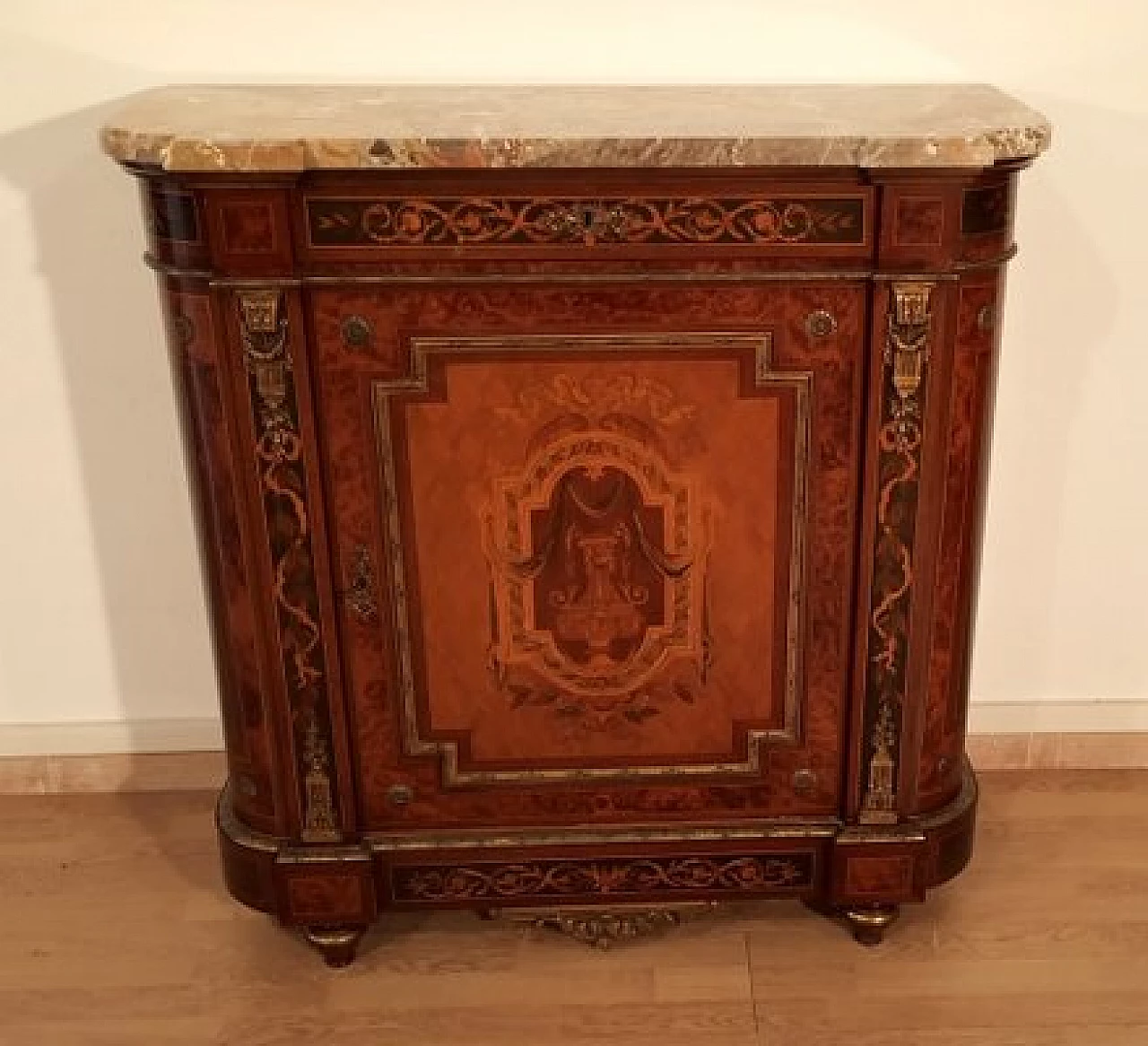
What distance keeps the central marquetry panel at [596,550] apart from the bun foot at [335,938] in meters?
0.31

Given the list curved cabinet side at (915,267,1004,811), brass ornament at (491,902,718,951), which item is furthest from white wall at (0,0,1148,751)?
brass ornament at (491,902,718,951)

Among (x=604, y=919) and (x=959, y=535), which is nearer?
(x=959, y=535)

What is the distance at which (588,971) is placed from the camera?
1.99 meters

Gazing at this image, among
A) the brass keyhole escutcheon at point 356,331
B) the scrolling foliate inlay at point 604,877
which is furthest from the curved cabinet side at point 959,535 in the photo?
the brass keyhole escutcheon at point 356,331

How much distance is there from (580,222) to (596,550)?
16.8 inches

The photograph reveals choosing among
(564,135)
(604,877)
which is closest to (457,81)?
(564,135)

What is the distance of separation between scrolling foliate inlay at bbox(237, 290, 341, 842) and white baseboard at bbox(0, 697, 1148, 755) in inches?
23.5

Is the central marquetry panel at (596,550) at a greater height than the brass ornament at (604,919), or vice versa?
the central marquetry panel at (596,550)

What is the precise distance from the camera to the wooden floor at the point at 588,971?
6.19 feet

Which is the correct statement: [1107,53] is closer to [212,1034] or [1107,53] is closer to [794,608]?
[794,608]

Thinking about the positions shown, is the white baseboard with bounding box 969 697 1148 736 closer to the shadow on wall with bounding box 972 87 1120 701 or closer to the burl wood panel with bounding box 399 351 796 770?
the shadow on wall with bounding box 972 87 1120 701

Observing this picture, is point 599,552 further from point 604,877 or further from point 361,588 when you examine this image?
point 604,877

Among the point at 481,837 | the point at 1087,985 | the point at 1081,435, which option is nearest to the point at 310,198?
the point at 481,837

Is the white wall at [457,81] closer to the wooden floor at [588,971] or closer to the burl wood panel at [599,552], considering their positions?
the wooden floor at [588,971]
